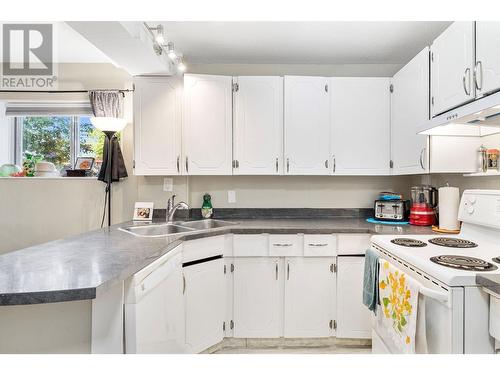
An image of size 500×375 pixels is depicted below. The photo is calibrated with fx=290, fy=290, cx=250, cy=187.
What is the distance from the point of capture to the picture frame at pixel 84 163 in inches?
115

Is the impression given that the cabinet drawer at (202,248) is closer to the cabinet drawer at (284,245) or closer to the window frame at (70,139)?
the cabinet drawer at (284,245)

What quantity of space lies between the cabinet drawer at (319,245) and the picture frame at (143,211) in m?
1.44

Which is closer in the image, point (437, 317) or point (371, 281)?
point (437, 317)

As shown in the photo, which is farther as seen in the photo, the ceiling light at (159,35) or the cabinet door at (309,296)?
the cabinet door at (309,296)

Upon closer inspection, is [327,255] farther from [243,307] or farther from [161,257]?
[161,257]

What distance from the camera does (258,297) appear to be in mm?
2254

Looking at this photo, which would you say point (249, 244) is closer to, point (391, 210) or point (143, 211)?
point (143, 211)

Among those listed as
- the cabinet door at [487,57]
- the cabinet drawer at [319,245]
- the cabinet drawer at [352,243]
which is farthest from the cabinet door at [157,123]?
the cabinet door at [487,57]

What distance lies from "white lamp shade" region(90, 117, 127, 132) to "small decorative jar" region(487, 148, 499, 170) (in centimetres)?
281

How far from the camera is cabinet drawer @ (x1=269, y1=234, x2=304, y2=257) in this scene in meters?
2.24

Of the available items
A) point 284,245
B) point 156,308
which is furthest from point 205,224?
A: point 156,308

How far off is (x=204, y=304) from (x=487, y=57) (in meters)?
2.25

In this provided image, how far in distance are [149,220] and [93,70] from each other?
1592 mm
